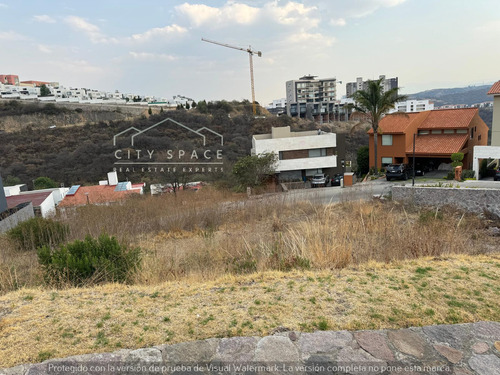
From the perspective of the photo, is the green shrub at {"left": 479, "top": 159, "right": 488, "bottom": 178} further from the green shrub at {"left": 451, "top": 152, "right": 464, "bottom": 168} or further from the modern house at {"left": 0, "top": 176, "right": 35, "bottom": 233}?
the modern house at {"left": 0, "top": 176, "right": 35, "bottom": 233}

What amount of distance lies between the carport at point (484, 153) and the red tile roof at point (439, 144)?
1.90m

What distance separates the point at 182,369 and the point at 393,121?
2324cm

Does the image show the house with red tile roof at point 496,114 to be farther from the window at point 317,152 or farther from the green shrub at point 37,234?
the green shrub at point 37,234

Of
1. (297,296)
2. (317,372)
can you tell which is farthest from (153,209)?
(317,372)

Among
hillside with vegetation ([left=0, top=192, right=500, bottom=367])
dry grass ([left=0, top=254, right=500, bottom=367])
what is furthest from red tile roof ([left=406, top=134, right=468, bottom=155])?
dry grass ([left=0, top=254, right=500, bottom=367])

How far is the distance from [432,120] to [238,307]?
2328cm

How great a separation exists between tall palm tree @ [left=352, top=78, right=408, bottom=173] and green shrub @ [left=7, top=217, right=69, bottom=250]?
62.5 feet

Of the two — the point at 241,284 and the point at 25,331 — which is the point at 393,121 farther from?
the point at 25,331

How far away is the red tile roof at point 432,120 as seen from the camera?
20641 millimetres

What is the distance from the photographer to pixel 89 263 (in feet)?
16.7

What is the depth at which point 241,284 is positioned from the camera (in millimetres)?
4395

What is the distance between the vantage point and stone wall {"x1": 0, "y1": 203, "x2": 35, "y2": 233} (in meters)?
11.7

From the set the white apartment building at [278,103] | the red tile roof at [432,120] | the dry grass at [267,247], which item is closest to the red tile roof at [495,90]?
the red tile roof at [432,120]

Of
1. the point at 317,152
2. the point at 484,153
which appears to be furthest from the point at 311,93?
the point at 484,153
